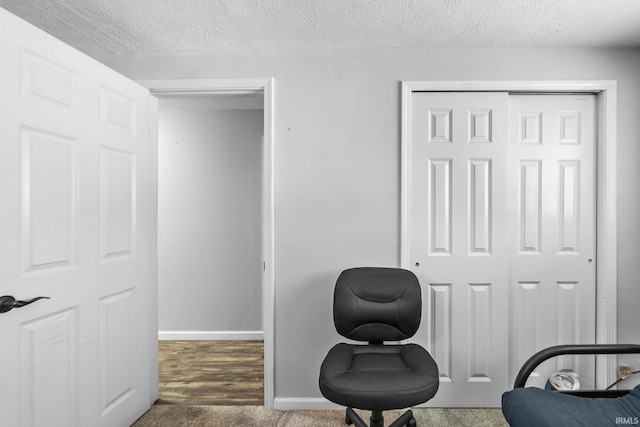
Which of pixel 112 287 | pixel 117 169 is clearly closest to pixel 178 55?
pixel 117 169

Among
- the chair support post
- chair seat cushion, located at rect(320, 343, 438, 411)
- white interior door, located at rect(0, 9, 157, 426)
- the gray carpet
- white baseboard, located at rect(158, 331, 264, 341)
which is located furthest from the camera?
white baseboard, located at rect(158, 331, 264, 341)

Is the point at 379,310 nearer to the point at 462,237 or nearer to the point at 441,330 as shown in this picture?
the point at 441,330

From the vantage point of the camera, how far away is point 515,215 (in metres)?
2.49

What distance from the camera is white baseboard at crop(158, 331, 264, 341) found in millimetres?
3699

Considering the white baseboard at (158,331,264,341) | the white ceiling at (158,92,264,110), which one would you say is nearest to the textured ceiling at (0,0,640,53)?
the white ceiling at (158,92,264,110)

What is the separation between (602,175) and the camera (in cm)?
242

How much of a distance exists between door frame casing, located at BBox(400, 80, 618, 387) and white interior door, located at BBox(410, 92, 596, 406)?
6 cm

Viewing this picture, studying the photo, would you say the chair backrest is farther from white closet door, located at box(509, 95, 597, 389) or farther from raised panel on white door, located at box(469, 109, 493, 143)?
raised panel on white door, located at box(469, 109, 493, 143)

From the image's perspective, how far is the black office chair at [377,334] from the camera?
175 cm

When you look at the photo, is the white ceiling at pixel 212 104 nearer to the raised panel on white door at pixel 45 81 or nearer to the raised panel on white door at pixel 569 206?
the raised panel on white door at pixel 45 81

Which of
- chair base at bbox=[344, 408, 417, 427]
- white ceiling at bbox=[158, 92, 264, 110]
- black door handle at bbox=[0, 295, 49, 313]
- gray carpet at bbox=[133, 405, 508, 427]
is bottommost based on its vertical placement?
gray carpet at bbox=[133, 405, 508, 427]

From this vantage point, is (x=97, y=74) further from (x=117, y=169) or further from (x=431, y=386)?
(x=431, y=386)

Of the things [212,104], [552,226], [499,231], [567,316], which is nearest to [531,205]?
→ [552,226]

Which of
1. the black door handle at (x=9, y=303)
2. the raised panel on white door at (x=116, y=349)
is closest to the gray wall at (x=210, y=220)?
the raised panel on white door at (x=116, y=349)
